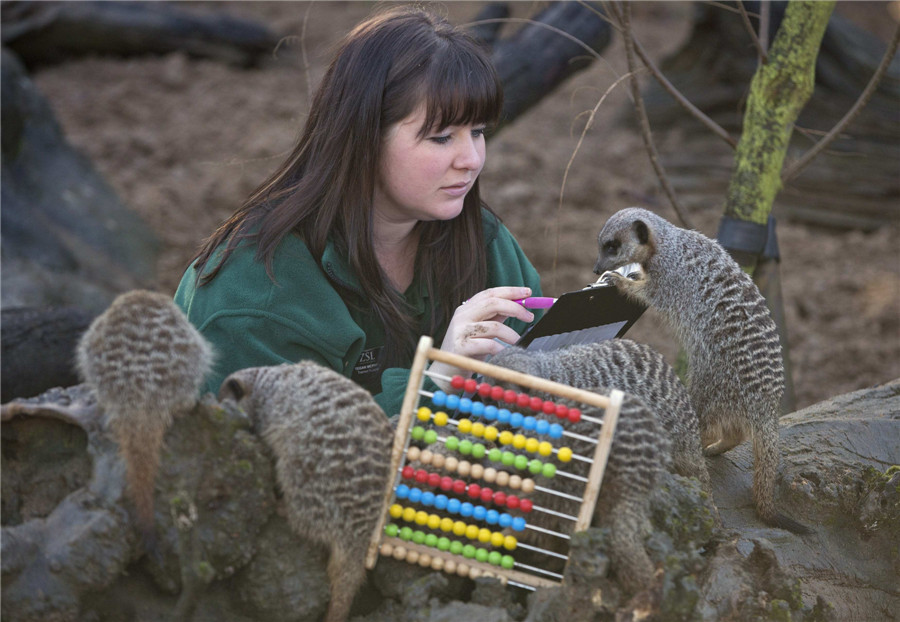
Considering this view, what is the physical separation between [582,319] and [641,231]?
0.47m

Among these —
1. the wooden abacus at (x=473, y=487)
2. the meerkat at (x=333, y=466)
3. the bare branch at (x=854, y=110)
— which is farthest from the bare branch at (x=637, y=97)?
the meerkat at (x=333, y=466)

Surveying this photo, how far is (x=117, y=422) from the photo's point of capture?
1.64m

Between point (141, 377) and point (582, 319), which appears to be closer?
point (141, 377)

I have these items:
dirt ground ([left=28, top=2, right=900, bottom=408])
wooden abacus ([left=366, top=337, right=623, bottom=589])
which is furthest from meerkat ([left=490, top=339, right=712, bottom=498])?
dirt ground ([left=28, top=2, right=900, bottom=408])

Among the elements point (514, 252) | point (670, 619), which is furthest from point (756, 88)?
point (670, 619)

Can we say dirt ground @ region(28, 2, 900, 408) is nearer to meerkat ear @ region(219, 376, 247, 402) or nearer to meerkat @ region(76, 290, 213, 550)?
meerkat ear @ region(219, 376, 247, 402)

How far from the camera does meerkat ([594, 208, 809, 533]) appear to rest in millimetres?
2320

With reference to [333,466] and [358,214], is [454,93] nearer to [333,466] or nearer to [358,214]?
[358,214]

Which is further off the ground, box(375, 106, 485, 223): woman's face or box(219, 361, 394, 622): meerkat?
box(375, 106, 485, 223): woman's face

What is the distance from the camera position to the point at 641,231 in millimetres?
2635

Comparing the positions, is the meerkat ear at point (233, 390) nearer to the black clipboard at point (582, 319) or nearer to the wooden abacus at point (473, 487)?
the wooden abacus at point (473, 487)

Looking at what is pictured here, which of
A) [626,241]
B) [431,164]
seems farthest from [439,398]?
[626,241]

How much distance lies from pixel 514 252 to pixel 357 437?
4.51 ft

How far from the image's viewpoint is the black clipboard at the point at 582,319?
2172 mm
